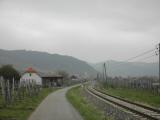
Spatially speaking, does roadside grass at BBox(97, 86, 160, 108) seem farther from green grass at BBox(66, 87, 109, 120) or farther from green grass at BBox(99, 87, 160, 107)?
Answer: green grass at BBox(66, 87, 109, 120)

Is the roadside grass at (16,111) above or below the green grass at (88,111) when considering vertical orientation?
above

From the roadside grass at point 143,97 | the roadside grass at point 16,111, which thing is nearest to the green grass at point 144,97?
the roadside grass at point 143,97

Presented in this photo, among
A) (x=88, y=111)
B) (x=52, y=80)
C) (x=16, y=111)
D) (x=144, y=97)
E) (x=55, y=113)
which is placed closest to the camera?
(x=55, y=113)

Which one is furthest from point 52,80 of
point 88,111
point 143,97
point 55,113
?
point 55,113

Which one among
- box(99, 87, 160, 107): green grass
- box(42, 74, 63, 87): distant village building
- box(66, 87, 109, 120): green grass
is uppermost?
box(42, 74, 63, 87): distant village building

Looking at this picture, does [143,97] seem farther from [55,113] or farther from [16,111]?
[16,111]

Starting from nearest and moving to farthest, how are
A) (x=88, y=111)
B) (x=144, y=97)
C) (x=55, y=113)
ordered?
(x=55, y=113) < (x=88, y=111) < (x=144, y=97)

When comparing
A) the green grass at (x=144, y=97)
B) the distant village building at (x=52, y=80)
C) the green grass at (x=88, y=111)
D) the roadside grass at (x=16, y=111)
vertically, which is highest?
the distant village building at (x=52, y=80)

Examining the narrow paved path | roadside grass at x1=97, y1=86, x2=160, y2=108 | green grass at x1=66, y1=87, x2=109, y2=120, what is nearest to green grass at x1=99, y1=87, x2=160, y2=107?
roadside grass at x1=97, y1=86, x2=160, y2=108

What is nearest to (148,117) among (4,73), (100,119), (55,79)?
(100,119)

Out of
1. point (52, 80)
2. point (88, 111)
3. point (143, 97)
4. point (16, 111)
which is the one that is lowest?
point (143, 97)

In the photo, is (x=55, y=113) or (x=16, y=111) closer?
(x=55, y=113)

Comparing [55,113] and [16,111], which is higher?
[16,111]

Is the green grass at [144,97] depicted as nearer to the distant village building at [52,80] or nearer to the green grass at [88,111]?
the green grass at [88,111]
